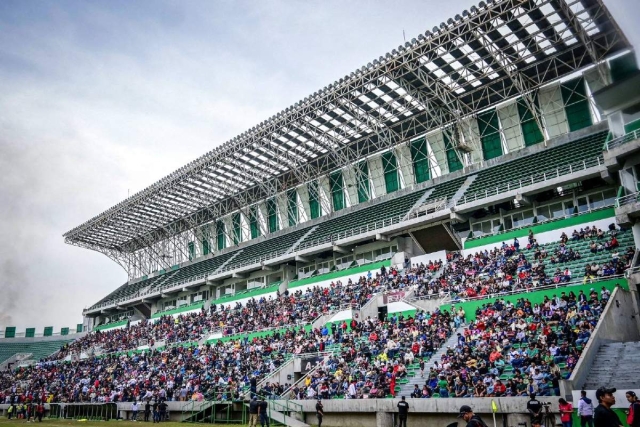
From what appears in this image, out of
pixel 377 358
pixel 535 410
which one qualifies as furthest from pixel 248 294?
pixel 535 410

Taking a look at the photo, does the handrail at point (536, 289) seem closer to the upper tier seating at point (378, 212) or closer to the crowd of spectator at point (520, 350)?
the crowd of spectator at point (520, 350)

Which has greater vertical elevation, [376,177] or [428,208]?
[376,177]

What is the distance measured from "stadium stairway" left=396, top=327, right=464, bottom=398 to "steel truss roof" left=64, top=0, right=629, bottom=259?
2002 cm

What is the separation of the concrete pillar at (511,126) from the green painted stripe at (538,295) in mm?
19097

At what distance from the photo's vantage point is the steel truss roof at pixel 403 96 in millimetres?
35125

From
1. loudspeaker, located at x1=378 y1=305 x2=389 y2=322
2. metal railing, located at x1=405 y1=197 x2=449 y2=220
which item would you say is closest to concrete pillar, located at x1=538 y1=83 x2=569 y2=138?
metal railing, located at x1=405 y1=197 x2=449 y2=220

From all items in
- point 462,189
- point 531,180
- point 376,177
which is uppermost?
point 376,177

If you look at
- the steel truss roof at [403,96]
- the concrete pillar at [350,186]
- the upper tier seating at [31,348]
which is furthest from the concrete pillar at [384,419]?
the upper tier seating at [31,348]

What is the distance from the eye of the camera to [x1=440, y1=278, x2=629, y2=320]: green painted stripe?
23641 mm

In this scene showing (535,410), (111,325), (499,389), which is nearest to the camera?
(535,410)

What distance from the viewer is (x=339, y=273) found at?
4394 centimetres

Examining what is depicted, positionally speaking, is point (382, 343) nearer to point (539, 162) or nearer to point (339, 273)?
point (339, 273)

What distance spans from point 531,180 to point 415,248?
426 inches

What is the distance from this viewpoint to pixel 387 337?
92.3 ft
